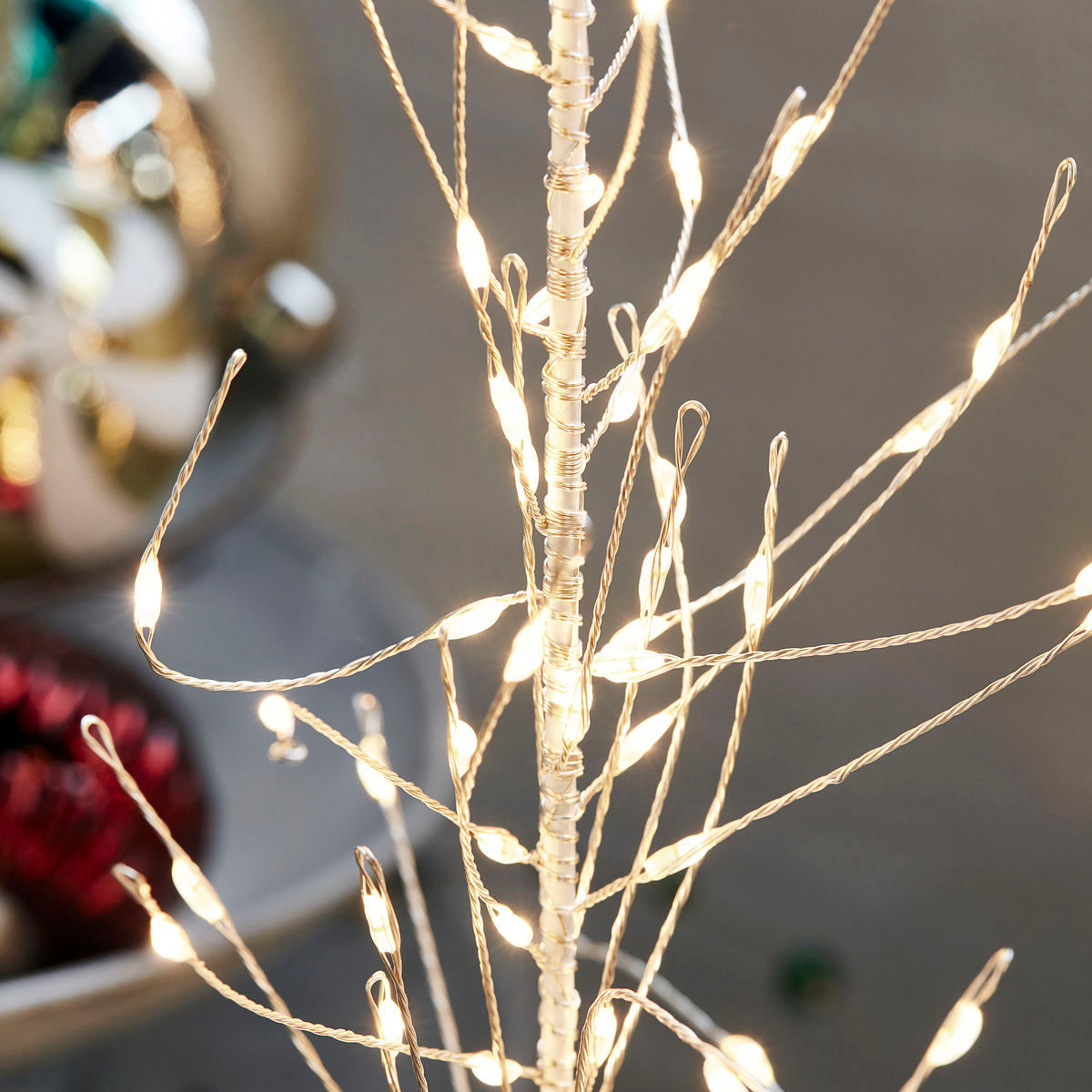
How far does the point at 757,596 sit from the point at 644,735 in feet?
0.11

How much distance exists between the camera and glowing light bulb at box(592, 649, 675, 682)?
22cm

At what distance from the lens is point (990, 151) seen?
592 millimetres

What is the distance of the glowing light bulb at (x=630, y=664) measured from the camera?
0.72 ft

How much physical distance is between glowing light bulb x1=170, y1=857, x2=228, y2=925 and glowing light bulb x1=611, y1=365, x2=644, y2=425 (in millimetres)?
122

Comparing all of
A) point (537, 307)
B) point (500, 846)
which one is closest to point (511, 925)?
point (500, 846)

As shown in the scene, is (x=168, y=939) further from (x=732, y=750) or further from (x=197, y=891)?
(x=732, y=750)

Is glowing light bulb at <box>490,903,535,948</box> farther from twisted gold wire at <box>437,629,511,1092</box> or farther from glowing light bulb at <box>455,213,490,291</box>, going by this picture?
glowing light bulb at <box>455,213,490,291</box>

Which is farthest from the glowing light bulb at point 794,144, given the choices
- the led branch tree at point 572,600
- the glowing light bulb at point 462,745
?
the glowing light bulb at point 462,745

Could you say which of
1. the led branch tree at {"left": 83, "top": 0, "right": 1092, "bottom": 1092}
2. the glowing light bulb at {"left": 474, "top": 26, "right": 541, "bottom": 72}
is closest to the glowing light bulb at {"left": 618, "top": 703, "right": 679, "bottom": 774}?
the led branch tree at {"left": 83, "top": 0, "right": 1092, "bottom": 1092}

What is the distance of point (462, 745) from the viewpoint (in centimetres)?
25

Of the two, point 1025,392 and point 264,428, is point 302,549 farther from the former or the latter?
point 1025,392

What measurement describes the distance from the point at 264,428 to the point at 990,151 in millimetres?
356

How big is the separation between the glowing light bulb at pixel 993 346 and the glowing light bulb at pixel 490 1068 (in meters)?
0.16

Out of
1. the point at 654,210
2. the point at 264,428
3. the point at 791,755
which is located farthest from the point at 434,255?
the point at 791,755
